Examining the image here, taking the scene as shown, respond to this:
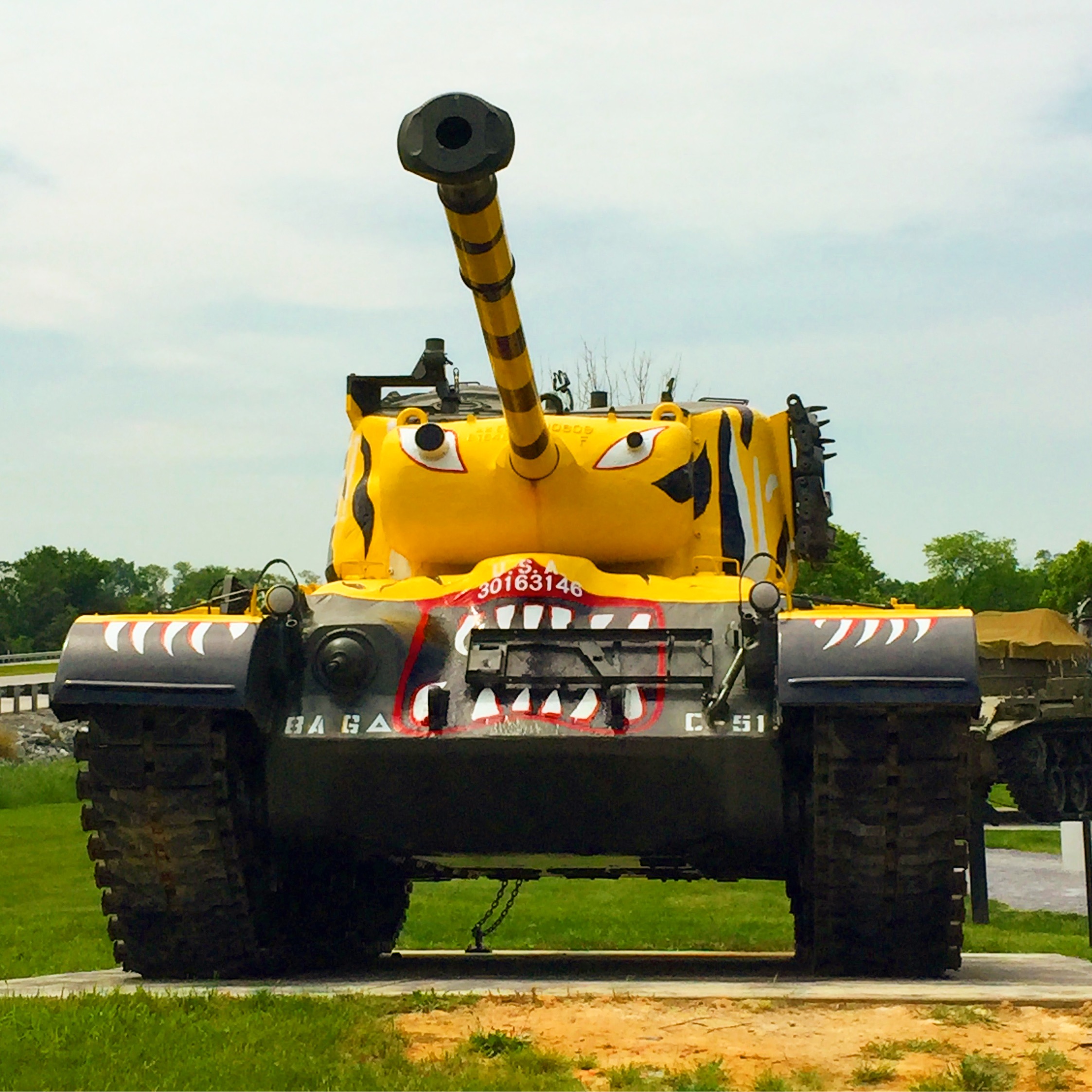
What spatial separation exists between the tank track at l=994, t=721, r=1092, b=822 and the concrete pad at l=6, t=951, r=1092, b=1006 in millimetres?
16987

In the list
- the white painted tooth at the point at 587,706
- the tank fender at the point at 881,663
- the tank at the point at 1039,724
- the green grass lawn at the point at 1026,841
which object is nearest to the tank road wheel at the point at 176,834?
the white painted tooth at the point at 587,706

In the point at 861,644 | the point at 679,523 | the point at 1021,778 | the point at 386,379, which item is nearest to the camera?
the point at 861,644

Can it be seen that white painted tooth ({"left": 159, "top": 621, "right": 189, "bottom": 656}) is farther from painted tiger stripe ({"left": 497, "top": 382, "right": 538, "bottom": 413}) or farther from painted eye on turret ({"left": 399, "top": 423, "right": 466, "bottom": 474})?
painted eye on turret ({"left": 399, "top": 423, "right": 466, "bottom": 474})

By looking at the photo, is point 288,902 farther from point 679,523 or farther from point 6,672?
point 6,672

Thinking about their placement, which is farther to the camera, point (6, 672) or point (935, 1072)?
point (6, 672)

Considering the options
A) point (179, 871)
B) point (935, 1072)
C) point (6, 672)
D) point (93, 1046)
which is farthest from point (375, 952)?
point (6, 672)

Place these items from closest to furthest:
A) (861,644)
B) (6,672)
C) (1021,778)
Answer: (861,644) → (1021,778) → (6,672)

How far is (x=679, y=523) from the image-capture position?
10.6 meters

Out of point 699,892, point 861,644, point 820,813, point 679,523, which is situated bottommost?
point 699,892

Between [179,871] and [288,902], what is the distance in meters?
1.50

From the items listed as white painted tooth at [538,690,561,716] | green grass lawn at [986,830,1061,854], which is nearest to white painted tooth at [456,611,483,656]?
white painted tooth at [538,690,561,716]

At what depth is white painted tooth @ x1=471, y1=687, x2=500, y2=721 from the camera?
9102 mm

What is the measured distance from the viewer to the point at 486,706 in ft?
30.0

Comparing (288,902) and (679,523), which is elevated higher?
(679,523)
